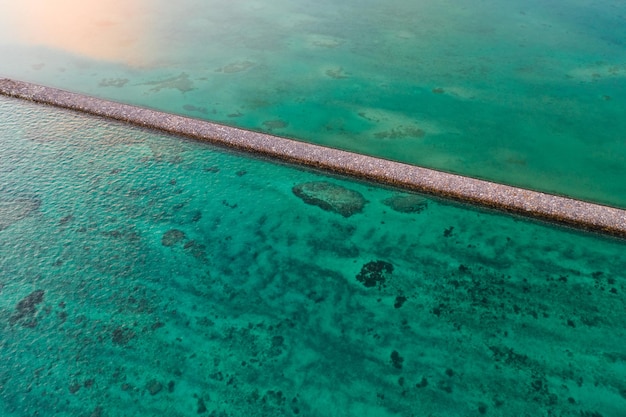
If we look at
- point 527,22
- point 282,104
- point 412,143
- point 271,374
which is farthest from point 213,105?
point 527,22

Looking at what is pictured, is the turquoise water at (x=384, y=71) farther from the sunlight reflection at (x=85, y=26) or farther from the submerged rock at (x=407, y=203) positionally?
the submerged rock at (x=407, y=203)

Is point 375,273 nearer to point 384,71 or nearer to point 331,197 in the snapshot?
point 331,197

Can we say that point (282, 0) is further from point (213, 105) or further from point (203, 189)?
point (203, 189)

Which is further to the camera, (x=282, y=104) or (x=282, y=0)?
(x=282, y=0)

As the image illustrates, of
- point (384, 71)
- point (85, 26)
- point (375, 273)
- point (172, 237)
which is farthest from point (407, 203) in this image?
point (85, 26)

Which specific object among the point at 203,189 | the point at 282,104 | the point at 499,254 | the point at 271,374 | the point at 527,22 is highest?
the point at 527,22

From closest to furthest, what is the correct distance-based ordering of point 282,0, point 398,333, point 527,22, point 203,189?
point 398,333
point 203,189
point 527,22
point 282,0

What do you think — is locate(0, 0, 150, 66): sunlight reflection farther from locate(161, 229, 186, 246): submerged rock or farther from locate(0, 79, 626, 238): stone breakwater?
locate(161, 229, 186, 246): submerged rock
